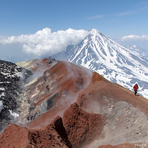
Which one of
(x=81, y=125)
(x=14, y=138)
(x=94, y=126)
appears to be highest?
(x=14, y=138)

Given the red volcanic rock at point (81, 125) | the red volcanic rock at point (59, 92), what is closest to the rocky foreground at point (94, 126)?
the red volcanic rock at point (81, 125)

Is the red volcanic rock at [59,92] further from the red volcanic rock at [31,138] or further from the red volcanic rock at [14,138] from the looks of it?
the red volcanic rock at [14,138]

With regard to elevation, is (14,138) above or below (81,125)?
above

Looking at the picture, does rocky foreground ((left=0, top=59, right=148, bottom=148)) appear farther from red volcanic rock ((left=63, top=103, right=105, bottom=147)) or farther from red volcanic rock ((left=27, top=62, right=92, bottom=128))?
red volcanic rock ((left=27, top=62, right=92, bottom=128))

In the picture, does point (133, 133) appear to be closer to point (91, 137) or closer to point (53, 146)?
point (91, 137)

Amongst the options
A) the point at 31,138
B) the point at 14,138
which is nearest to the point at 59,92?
the point at 14,138

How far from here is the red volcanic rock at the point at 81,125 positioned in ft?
59.1

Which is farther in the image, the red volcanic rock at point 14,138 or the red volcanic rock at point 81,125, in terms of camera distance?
the red volcanic rock at point 81,125

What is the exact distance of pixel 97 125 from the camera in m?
19.8

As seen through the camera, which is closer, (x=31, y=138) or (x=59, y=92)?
(x=31, y=138)

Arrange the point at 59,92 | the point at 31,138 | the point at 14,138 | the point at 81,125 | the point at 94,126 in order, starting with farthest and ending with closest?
the point at 59,92
the point at 94,126
the point at 81,125
the point at 14,138
the point at 31,138

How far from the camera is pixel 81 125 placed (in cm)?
1925

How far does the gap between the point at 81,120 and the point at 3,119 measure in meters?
24.4

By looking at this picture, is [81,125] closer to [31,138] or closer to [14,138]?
[31,138]
